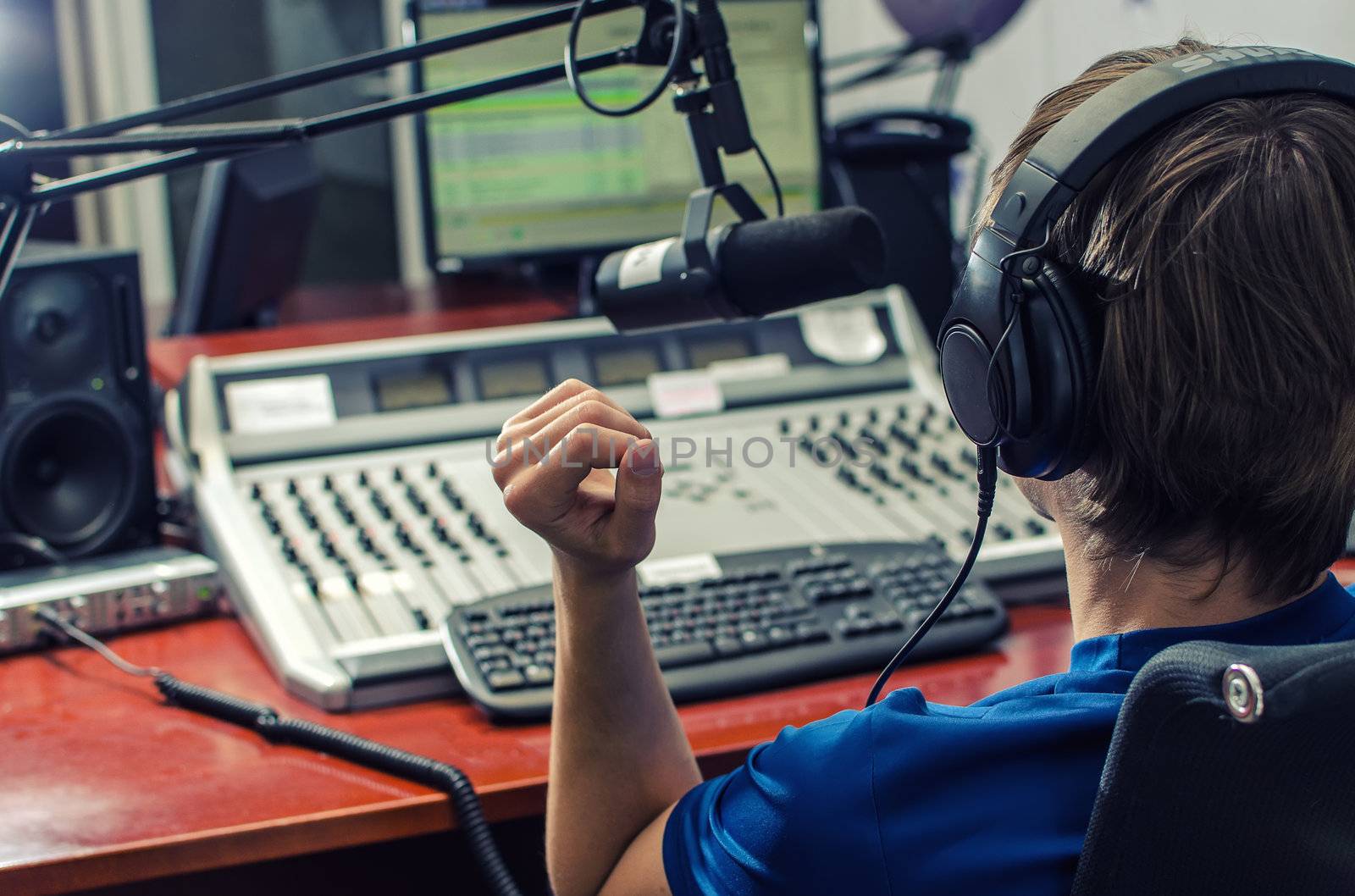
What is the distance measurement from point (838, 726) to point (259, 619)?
57cm

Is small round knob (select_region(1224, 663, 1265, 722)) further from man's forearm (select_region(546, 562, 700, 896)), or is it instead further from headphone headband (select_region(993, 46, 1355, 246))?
man's forearm (select_region(546, 562, 700, 896))

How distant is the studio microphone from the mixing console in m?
0.32

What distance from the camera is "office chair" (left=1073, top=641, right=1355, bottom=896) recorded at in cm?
50

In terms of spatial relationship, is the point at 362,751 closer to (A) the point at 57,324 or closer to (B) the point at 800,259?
(B) the point at 800,259

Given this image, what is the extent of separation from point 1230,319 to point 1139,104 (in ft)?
0.33

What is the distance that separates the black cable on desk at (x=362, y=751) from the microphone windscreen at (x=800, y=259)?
13.9 inches

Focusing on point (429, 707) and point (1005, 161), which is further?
point (429, 707)

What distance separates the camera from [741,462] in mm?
1348

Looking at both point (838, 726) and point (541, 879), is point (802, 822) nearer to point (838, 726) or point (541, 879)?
point (838, 726)

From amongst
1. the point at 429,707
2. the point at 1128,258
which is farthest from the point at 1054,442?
the point at 429,707

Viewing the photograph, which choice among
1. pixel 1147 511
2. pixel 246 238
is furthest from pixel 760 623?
pixel 246 238

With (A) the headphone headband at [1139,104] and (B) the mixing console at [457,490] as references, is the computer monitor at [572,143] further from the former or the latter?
(A) the headphone headband at [1139,104]

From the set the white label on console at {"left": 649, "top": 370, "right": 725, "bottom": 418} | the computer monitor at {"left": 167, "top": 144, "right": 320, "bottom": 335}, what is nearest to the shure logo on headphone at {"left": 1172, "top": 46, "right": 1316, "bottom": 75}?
the white label on console at {"left": 649, "top": 370, "right": 725, "bottom": 418}

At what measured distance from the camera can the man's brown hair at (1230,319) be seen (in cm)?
57
